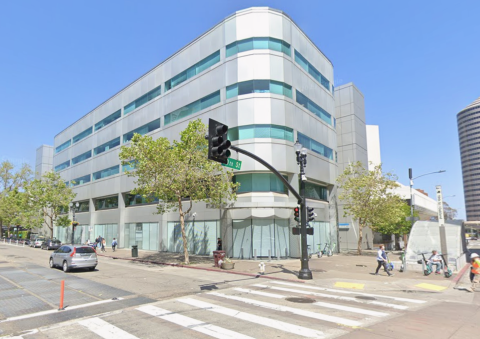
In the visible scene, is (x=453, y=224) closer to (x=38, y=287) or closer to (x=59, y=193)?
(x=38, y=287)

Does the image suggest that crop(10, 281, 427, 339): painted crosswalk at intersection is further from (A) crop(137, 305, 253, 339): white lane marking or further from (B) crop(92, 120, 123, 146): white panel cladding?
(B) crop(92, 120, 123, 146): white panel cladding

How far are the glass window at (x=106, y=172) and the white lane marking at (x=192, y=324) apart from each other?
118 feet

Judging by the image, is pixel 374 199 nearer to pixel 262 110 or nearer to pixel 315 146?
pixel 315 146

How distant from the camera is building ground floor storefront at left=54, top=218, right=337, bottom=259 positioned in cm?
2681

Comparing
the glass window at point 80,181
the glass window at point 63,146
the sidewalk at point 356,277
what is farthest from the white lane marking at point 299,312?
the glass window at point 63,146

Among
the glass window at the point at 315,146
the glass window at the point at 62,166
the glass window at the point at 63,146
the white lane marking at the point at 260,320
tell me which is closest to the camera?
the white lane marking at the point at 260,320

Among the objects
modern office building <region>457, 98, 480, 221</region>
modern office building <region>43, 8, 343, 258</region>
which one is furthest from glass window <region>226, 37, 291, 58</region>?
modern office building <region>457, 98, 480, 221</region>

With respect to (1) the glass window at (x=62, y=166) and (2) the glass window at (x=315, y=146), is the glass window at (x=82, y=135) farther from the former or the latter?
(2) the glass window at (x=315, y=146)

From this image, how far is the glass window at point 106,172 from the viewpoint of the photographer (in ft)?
145

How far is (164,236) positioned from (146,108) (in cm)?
1577

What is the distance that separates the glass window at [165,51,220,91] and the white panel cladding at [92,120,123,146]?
39.5 ft

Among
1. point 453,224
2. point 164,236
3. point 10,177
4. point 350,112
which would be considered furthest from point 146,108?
point 10,177

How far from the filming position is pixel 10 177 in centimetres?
7425

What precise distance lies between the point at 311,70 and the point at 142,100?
21.0 m
